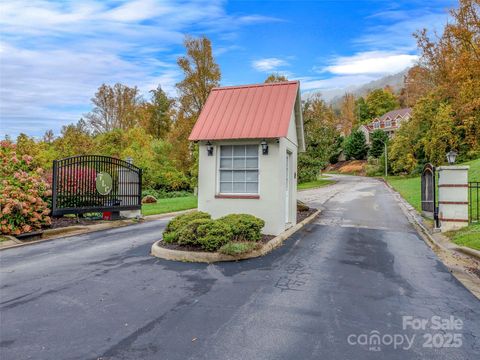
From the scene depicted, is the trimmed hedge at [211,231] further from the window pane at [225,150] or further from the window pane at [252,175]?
the window pane at [225,150]

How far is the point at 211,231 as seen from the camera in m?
7.20

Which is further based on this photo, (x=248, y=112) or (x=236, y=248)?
(x=248, y=112)

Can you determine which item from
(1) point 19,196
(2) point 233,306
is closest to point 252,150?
(2) point 233,306

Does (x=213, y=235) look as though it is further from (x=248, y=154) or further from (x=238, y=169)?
(x=248, y=154)

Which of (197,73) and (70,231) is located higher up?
(197,73)

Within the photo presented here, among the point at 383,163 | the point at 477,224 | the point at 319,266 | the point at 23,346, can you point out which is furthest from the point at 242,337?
the point at 383,163

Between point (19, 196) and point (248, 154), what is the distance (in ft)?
21.0

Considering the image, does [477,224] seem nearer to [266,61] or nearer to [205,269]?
[205,269]

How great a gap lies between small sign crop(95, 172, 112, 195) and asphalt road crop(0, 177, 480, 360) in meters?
→ 4.50

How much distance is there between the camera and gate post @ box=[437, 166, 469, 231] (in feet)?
34.8

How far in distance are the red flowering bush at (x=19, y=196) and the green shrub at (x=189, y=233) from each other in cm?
483

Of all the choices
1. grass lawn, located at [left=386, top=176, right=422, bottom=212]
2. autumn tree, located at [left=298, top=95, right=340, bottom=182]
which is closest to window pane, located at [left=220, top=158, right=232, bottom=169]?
autumn tree, located at [left=298, top=95, right=340, bottom=182]

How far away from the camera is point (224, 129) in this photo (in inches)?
382

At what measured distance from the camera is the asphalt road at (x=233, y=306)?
11.7 feet
